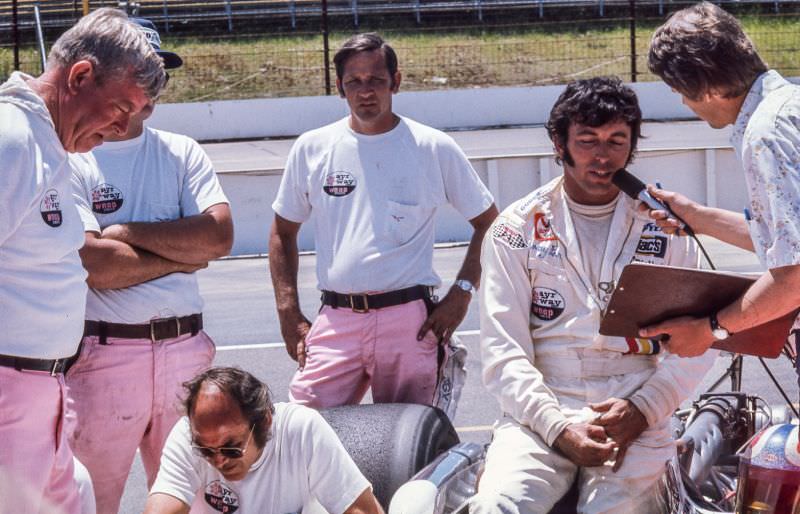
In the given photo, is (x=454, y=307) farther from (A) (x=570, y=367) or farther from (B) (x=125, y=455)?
(B) (x=125, y=455)

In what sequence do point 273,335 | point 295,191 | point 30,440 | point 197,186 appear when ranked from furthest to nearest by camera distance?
point 273,335 < point 295,191 < point 197,186 < point 30,440

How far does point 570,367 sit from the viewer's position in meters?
4.38

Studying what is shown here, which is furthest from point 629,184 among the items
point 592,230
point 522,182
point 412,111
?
point 412,111

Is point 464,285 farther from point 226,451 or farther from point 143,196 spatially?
point 226,451

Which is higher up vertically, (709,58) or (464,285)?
(709,58)

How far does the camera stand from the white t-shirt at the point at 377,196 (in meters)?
5.39

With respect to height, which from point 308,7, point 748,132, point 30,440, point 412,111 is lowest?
point 412,111

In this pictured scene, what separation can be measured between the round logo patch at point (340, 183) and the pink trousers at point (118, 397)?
110cm

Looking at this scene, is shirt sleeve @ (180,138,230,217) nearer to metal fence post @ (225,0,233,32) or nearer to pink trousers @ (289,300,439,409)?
pink trousers @ (289,300,439,409)

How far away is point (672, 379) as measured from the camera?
428cm

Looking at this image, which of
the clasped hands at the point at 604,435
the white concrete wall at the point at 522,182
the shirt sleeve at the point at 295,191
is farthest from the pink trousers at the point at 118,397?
the white concrete wall at the point at 522,182

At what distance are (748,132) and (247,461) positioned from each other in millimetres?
1919

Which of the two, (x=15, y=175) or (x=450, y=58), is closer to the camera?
(x=15, y=175)

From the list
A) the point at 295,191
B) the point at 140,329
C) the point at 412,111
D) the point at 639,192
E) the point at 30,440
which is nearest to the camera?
the point at 30,440
